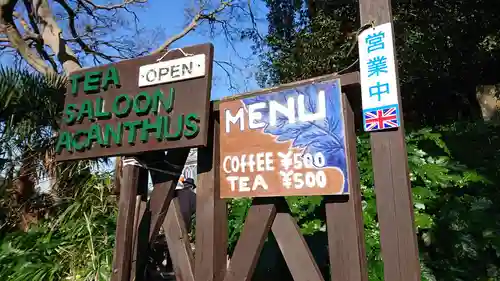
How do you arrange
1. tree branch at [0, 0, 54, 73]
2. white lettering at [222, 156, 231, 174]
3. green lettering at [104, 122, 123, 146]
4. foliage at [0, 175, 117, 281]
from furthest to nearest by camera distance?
tree branch at [0, 0, 54, 73] → foliage at [0, 175, 117, 281] → green lettering at [104, 122, 123, 146] → white lettering at [222, 156, 231, 174]

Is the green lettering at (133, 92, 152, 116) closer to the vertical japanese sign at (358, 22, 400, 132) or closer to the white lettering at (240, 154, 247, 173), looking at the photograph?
the white lettering at (240, 154, 247, 173)

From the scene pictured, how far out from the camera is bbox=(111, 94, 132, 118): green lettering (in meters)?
3.56

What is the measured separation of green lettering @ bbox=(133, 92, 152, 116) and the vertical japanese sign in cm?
176

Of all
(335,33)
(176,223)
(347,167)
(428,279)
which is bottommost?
(428,279)

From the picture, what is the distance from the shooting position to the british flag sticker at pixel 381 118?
2.55 m

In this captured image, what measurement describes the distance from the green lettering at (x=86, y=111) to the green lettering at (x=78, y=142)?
0.12 meters

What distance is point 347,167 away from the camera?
105 inches

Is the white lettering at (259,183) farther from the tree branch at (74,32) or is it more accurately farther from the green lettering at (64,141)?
the tree branch at (74,32)

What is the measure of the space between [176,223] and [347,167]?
1629 millimetres

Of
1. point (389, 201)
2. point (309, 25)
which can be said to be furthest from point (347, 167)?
point (309, 25)

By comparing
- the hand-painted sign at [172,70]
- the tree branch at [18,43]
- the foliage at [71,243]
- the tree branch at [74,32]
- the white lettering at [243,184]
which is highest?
the tree branch at [74,32]

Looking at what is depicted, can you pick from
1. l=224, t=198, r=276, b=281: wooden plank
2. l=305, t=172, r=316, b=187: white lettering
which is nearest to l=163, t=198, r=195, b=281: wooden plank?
l=224, t=198, r=276, b=281: wooden plank

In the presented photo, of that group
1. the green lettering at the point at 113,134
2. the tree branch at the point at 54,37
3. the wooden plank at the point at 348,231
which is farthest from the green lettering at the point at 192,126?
the tree branch at the point at 54,37

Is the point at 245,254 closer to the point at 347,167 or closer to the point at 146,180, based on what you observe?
the point at 347,167
